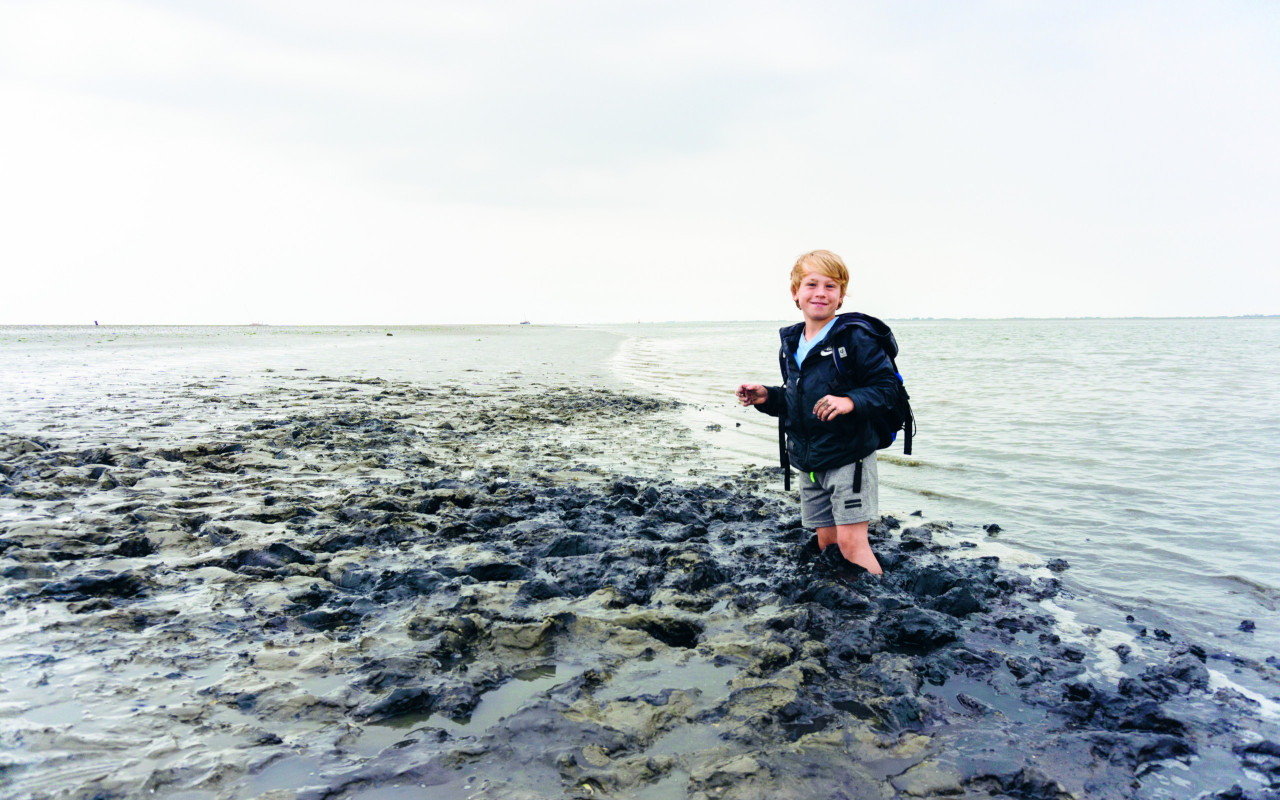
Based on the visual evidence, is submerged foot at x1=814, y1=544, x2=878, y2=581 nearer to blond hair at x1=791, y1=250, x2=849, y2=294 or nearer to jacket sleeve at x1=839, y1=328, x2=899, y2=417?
jacket sleeve at x1=839, y1=328, x2=899, y2=417

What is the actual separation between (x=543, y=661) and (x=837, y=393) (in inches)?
104

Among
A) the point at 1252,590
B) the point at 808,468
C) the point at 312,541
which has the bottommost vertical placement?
the point at 1252,590

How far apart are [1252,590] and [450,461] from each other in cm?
789

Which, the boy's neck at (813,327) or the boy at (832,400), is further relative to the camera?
the boy's neck at (813,327)

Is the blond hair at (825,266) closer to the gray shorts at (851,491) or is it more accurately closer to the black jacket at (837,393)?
the black jacket at (837,393)

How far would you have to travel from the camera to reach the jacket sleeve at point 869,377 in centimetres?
456

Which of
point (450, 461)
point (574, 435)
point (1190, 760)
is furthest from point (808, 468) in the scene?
point (574, 435)

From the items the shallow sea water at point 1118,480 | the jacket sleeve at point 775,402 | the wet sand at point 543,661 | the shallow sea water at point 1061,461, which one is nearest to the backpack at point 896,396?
the jacket sleeve at point 775,402

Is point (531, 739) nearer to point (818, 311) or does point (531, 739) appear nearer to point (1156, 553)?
point (818, 311)

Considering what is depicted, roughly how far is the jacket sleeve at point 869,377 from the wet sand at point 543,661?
130 cm

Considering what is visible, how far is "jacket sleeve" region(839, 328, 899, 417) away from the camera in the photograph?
4.56 m

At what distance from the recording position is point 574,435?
11148 millimetres

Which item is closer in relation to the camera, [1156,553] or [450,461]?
[1156,553]

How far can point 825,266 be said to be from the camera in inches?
195
